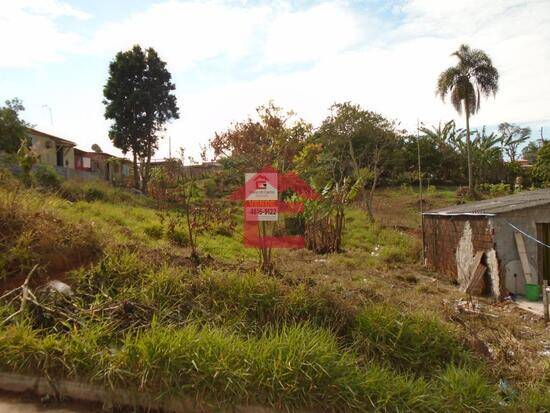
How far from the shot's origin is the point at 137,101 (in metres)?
28.7

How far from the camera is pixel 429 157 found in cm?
3503

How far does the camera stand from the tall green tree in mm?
28812

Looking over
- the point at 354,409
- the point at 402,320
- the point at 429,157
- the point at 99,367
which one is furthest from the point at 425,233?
the point at 429,157

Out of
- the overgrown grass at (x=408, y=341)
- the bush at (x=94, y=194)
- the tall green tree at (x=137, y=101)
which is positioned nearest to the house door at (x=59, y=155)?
the tall green tree at (x=137, y=101)

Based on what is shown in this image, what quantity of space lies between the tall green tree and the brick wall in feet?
70.3

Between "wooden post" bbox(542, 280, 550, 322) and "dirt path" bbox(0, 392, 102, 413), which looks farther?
"wooden post" bbox(542, 280, 550, 322)

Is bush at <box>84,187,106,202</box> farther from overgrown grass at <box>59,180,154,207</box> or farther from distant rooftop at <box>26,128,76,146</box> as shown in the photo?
distant rooftop at <box>26,128,76,146</box>

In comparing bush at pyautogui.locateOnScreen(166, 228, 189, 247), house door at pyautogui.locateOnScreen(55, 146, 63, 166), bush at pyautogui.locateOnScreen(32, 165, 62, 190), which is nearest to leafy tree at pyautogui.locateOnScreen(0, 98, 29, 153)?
bush at pyautogui.locateOnScreen(32, 165, 62, 190)

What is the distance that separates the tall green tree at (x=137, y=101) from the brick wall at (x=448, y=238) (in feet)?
70.3

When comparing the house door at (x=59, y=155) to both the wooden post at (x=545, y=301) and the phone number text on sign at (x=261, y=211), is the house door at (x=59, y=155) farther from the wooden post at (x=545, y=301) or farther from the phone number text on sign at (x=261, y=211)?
the wooden post at (x=545, y=301)

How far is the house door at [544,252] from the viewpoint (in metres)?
8.52

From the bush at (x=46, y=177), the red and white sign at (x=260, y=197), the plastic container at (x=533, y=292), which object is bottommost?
the plastic container at (x=533, y=292)

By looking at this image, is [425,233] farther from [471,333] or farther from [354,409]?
[354,409]

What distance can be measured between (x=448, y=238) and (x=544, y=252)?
7.50ft
